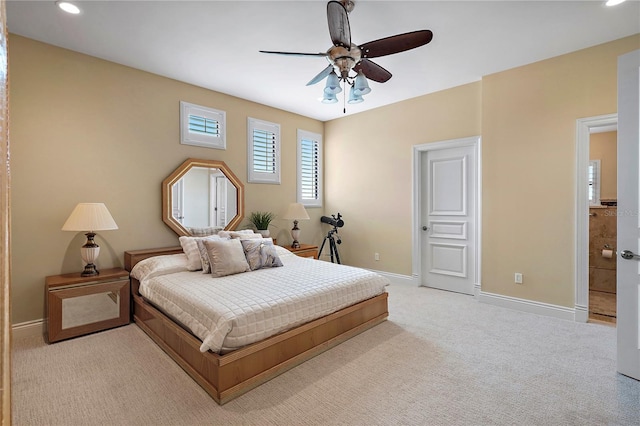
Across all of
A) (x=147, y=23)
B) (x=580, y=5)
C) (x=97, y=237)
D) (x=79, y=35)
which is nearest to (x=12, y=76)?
(x=79, y=35)

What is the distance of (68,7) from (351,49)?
2.33 m

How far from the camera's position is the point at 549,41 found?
3.14 m

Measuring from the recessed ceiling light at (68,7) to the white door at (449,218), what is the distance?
4293 mm

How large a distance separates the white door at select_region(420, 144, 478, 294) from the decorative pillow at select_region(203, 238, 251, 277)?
112 inches

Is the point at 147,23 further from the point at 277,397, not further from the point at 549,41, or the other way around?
the point at 549,41

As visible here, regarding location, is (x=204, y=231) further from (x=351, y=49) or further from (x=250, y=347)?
(x=351, y=49)

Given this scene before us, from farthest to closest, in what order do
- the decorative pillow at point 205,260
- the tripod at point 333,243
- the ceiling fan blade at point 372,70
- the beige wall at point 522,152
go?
the tripod at point 333,243 < the beige wall at point 522,152 < the decorative pillow at point 205,260 < the ceiling fan blade at point 372,70

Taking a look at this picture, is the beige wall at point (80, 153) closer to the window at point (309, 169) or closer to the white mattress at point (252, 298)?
the white mattress at point (252, 298)

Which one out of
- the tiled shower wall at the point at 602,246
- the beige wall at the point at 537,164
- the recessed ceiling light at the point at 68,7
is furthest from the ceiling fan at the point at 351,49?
the tiled shower wall at the point at 602,246

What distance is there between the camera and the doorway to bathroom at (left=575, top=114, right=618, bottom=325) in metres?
3.34

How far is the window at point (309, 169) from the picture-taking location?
221 inches

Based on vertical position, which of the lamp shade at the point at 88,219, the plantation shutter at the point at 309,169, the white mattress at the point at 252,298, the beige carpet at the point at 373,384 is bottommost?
the beige carpet at the point at 373,384

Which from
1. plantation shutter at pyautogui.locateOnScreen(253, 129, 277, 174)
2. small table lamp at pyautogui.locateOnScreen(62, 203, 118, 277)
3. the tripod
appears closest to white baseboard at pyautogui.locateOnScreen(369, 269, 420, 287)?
the tripod

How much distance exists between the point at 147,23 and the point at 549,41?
3.81 m
